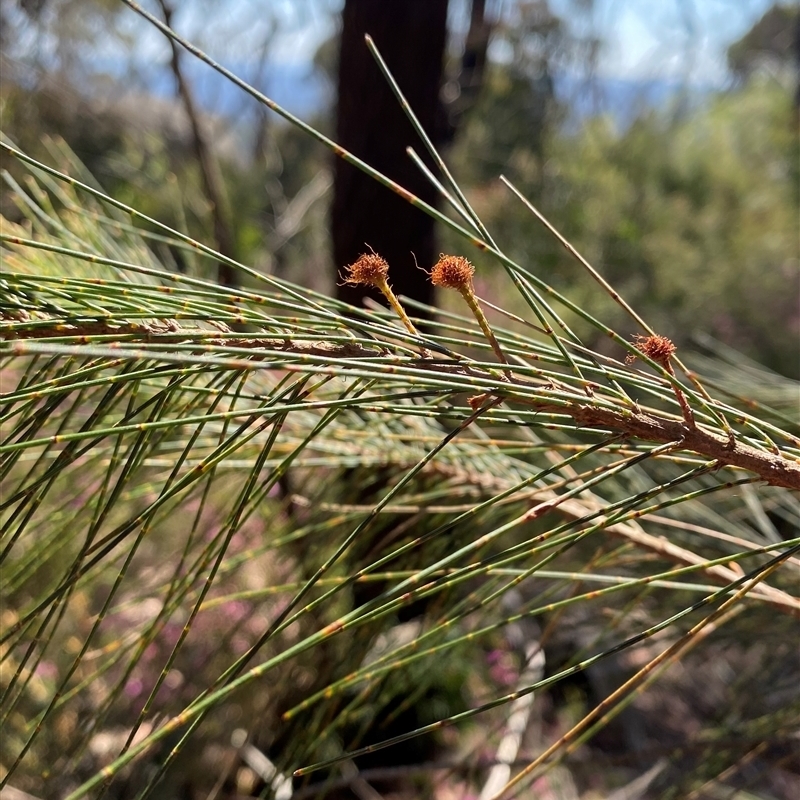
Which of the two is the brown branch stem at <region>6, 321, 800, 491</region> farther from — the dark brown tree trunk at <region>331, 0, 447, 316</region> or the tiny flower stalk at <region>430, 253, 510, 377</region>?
the dark brown tree trunk at <region>331, 0, 447, 316</region>

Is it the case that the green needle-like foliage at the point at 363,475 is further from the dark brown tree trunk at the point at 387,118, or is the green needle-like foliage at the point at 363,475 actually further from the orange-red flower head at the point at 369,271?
the dark brown tree trunk at the point at 387,118

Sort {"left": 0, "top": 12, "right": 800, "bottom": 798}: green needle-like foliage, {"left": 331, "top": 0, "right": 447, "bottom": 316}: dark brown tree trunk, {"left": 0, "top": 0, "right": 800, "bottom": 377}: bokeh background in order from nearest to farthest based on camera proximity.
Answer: {"left": 0, "top": 12, "right": 800, "bottom": 798}: green needle-like foliage → {"left": 331, "top": 0, "right": 447, "bottom": 316}: dark brown tree trunk → {"left": 0, "top": 0, "right": 800, "bottom": 377}: bokeh background

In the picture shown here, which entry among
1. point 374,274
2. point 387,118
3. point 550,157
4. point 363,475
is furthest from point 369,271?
point 550,157

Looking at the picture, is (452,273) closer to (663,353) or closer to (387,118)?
(663,353)

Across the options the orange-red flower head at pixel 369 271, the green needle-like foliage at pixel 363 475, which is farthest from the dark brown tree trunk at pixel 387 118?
the orange-red flower head at pixel 369 271

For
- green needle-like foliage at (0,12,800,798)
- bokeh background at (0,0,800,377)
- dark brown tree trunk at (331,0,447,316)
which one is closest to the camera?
green needle-like foliage at (0,12,800,798)

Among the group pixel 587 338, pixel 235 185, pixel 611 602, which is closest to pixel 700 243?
pixel 587 338

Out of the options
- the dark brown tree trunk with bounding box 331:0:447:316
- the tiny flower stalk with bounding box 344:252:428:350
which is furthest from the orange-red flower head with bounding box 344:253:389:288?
the dark brown tree trunk with bounding box 331:0:447:316
